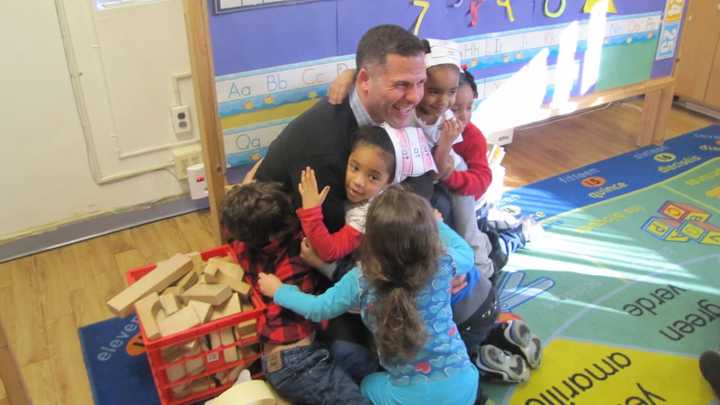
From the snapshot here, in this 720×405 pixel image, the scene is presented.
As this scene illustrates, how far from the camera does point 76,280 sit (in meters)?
2.40

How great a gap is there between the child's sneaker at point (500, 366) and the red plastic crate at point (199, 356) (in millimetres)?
669

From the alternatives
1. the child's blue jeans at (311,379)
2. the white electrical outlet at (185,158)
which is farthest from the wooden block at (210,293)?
the white electrical outlet at (185,158)

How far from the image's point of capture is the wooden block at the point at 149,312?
5.49ft

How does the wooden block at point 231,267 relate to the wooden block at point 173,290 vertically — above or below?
above

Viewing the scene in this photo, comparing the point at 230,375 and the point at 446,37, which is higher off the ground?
the point at 446,37

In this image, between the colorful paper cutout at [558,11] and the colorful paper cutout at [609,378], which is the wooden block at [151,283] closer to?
the colorful paper cutout at [609,378]

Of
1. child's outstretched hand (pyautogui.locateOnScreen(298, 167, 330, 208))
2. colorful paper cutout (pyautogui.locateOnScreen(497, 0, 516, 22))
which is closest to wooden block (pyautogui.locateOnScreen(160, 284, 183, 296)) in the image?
child's outstretched hand (pyautogui.locateOnScreen(298, 167, 330, 208))

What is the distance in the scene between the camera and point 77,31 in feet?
7.63

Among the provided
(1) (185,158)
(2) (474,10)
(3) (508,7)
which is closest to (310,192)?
(1) (185,158)

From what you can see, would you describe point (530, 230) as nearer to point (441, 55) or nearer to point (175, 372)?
point (441, 55)

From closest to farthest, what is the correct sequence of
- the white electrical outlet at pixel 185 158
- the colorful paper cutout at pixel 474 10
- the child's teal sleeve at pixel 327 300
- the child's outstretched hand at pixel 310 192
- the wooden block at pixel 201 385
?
the child's teal sleeve at pixel 327 300 → the child's outstretched hand at pixel 310 192 → the wooden block at pixel 201 385 → the colorful paper cutout at pixel 474 10 → the white electrical outlet at pixel 185 158

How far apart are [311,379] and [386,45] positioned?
0.94 meters

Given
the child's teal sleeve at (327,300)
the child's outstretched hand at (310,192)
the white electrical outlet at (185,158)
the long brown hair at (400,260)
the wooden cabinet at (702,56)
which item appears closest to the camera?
the long brown hair at (400,260)

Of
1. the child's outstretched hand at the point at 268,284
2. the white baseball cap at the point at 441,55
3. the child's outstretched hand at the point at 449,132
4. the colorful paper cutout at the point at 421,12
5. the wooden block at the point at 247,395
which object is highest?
the colorful paper cutout at the point at 421,12
